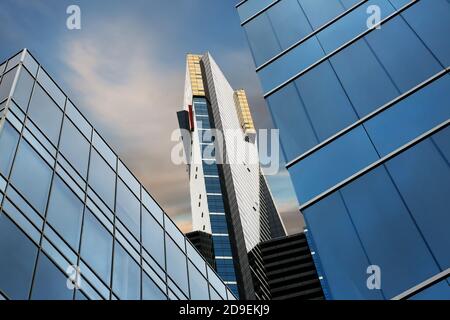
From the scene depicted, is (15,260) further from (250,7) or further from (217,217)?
(217,217)

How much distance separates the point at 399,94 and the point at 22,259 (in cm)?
1089

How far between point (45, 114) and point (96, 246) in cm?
557

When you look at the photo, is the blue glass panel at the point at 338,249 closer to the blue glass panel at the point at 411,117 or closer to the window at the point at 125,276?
the blue glass panel at the point at 411,117

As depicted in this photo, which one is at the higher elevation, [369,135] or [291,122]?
[291,122]

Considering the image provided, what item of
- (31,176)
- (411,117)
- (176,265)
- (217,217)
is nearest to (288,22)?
(411,117)

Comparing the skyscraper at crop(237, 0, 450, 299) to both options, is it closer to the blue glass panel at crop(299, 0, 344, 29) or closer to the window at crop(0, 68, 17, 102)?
the blue glass panel at crop(299, 0, 344, 29)

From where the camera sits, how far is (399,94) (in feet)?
38.8

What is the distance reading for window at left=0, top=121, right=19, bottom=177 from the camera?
43.6 feet

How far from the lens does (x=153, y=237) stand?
21859 mm

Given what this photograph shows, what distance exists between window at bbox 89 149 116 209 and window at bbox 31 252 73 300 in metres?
5.55
